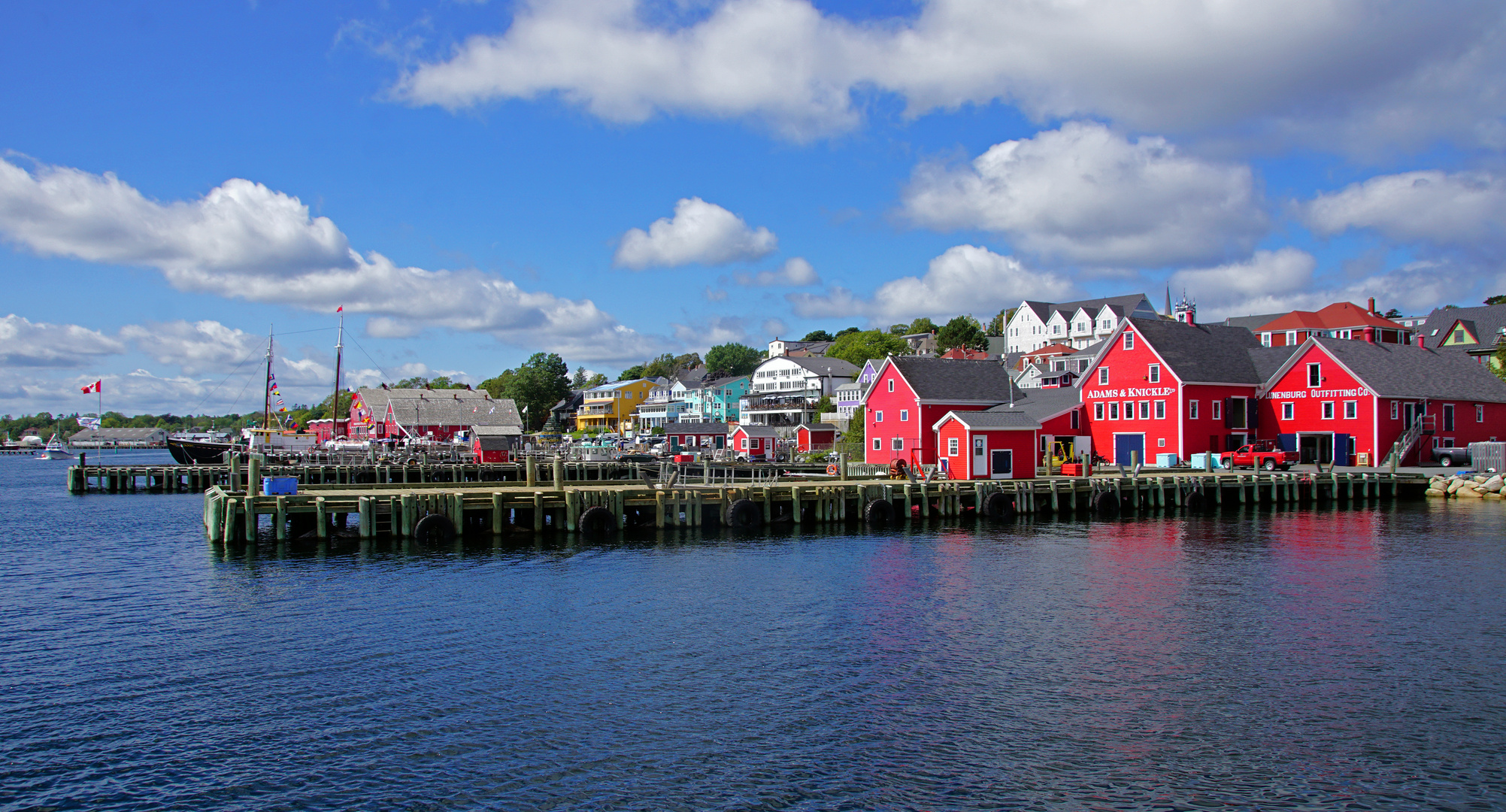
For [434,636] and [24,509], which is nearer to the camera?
[434,636]

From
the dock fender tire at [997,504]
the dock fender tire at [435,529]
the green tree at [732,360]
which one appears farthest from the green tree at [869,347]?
the dock fender tire at [435,529]

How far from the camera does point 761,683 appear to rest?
17.8 m

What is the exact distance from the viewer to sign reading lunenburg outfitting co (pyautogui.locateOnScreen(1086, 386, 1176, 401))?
58.7 metres

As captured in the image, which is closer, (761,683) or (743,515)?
(761,683)

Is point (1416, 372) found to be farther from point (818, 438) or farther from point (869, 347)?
point (869, 347)

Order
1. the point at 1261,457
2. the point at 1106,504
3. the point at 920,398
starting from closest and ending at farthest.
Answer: the point at 1106,504
the point at 920,398
the point at 1261,457

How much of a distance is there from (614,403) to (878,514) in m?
119

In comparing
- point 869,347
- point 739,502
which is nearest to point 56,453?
point 869,347

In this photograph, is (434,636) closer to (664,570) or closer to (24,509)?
(664,570)

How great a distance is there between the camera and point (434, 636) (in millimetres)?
21500

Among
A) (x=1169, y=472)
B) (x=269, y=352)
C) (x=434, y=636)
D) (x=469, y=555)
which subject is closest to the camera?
(x=434, y=636)

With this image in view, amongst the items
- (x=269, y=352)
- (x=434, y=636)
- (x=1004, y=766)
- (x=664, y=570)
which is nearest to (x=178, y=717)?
(x=434, y=636)

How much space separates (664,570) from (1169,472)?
36.9 meters

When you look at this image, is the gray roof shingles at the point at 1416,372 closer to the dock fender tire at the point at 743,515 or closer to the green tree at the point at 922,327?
the dock fender tire at the point at 743,515
